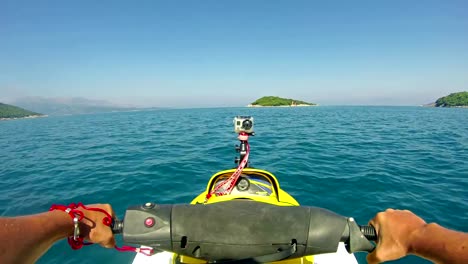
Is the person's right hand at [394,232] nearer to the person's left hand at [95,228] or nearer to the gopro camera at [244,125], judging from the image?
the person's left hand at [95,228]

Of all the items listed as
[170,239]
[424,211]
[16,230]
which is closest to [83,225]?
[16,230]

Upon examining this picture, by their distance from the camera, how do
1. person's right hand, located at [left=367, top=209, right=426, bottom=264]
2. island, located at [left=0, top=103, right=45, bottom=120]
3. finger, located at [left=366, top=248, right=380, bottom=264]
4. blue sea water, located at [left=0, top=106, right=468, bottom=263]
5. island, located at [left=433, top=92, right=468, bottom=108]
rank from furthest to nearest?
1. island, located at [left=433, top=92, right=468, bottom=108]
2. island, located at [left=0, top=103, right=45, bottom=120]
3. blue sea water, located at [left=0, top=106, right=468, bottom=263]
4. finger, located at [left=366, top=248, right=380, bottom=264]
5. person's right hand, located at [left=367, top=209, right=426, bottom=264]

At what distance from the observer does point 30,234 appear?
1282mm

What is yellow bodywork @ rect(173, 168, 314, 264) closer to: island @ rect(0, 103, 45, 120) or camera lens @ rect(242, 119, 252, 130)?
camera lens @ rect(242, 119, 252, 130)

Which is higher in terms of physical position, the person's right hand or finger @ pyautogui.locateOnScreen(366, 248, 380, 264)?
the person's right hand

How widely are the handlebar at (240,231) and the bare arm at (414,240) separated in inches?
6.1

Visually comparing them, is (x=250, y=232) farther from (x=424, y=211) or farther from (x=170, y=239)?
(x=424, y=211)

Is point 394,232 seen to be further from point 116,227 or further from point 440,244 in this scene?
Answer: point 116,227

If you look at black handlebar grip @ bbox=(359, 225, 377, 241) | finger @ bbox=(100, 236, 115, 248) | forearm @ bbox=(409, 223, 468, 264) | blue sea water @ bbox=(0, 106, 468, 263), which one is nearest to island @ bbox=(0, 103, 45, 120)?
blue sea water @ bbox=(0, 106, 468, 263)

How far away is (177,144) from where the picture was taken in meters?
15.6

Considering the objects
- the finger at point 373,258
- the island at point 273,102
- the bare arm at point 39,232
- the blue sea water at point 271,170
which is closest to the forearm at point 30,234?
the bare arm at point 39,232

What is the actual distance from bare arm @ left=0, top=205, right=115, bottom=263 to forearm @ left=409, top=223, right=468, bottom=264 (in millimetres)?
2162

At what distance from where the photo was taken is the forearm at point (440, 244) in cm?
121

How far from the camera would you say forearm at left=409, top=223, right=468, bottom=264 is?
47.5 inches
